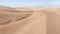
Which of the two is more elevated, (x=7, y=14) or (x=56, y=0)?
(x=56, y=0)

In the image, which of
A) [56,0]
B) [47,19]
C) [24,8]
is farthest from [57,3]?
[24,8]

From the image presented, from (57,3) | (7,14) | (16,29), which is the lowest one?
(16,29)

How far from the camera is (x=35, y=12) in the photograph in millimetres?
682

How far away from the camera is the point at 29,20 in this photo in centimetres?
66

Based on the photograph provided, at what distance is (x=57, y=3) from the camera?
75 cm

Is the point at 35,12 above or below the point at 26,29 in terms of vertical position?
above

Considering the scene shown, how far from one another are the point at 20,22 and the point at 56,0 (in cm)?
41

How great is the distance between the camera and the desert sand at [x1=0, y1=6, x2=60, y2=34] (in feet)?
2.04

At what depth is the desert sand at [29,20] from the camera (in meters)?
0.62

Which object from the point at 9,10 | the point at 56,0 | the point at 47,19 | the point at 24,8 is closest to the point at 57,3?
the point at 56,0

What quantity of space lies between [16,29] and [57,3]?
41 cm

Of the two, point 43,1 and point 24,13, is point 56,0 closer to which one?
point 43,1

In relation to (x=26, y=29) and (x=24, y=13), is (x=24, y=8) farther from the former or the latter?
(x=26, y=29)

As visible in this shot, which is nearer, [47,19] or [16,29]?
[16,29]
